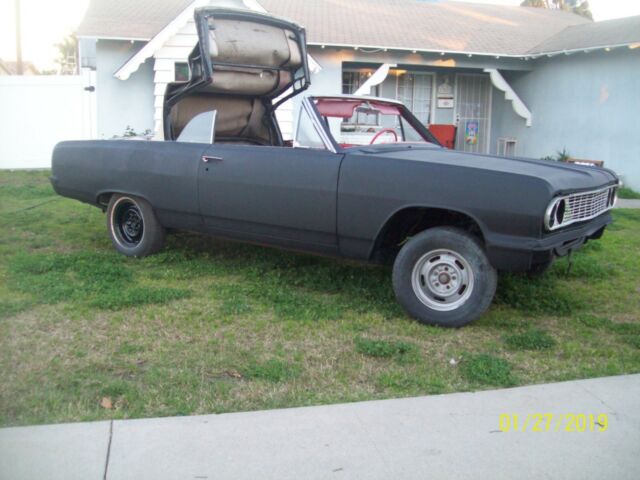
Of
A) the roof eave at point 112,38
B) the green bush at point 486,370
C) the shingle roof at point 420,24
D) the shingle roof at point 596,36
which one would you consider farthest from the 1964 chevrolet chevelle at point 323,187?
the shingle roof at point 596,36

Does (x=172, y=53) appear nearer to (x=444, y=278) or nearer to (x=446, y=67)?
(x=446, y=67)

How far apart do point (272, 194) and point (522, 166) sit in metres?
1.98

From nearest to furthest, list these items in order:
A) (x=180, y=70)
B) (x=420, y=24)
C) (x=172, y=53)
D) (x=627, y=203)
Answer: (x=627, y=203), (x=172, y=53), (x=180, y=70), (x=420, y=24)

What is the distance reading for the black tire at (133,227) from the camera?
6949 mm

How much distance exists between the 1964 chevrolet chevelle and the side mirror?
1 centimetres

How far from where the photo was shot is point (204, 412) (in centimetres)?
394

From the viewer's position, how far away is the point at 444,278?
5.32 meters

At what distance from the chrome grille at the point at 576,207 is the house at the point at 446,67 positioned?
8.97 meters

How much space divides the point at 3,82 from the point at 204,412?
1472cm

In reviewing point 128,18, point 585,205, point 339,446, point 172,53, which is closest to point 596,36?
point 172,53

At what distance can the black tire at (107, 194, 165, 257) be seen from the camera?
6949mm

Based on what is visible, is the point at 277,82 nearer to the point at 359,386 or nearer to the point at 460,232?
the point at 460,232

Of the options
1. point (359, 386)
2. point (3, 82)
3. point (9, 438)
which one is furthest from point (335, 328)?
point (3, 82)

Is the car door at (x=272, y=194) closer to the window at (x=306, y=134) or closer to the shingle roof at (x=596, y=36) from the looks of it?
the window at (x=306, y=134)
